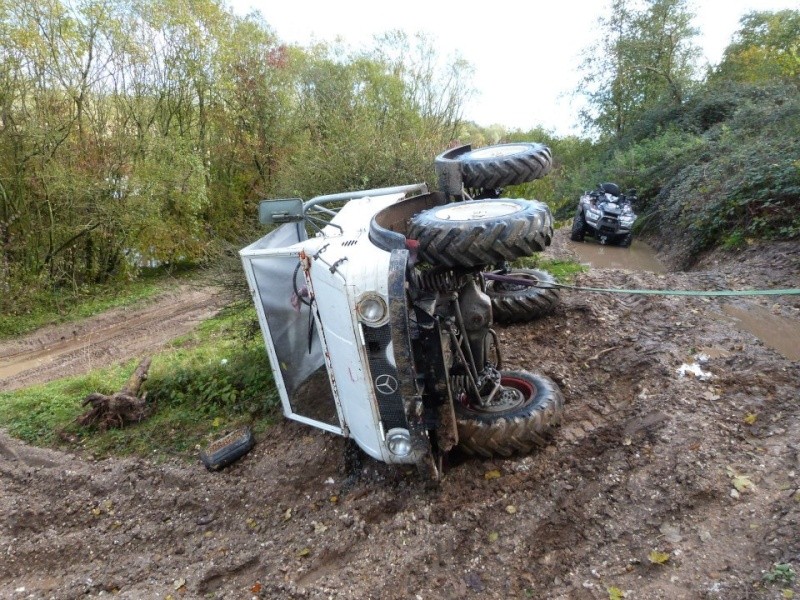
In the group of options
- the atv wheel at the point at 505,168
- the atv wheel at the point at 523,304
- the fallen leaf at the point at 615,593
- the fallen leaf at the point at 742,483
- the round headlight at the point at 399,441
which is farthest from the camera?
the atv wheel at the point at 523,304

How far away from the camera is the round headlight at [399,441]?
3.26 m

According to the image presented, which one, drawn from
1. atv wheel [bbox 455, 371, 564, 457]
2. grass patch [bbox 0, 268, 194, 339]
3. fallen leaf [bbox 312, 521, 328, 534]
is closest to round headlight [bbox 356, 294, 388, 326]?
atv wheel [bbox 455, 371, 564, 457]

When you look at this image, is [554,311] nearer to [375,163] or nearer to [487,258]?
[487,258]

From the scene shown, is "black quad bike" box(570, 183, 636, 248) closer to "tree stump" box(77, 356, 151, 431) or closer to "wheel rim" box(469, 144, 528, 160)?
"wheel rim" box(469, 144, 528, 160)

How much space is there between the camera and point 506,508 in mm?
3320

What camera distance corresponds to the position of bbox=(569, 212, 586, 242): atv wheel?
39.3ft

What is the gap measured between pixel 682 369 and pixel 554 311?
183 centimetres

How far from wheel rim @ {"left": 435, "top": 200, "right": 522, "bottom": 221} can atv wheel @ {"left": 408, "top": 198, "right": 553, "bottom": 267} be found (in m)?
Answer: 0.03

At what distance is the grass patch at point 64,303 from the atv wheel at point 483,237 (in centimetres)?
1198

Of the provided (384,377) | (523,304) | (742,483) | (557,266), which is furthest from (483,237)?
(557,266)

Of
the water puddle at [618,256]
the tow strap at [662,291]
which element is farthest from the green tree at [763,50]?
the tow strap at [662,291]

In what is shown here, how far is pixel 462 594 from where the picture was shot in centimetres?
281

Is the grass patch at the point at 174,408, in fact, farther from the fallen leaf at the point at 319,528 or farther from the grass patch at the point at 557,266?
the grass patch at the point at 557,266

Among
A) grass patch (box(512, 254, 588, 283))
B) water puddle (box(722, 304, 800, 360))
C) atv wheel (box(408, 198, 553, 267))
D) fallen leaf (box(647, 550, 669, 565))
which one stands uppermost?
atv wheel (box(408, 198, 553, 267))
